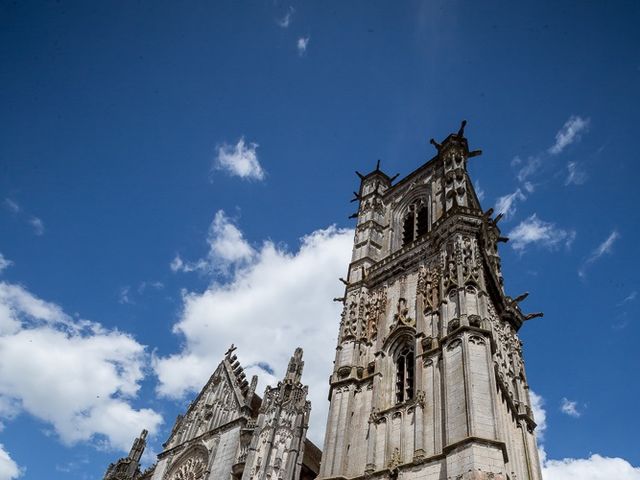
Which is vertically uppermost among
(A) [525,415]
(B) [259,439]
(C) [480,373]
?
(A) [525,415]

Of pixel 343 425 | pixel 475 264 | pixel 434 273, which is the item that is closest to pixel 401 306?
pixel 434 273

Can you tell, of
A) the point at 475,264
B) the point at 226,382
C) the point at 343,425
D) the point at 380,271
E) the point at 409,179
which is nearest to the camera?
the point at 343,425

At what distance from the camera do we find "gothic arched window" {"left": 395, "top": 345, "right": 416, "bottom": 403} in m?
19.1

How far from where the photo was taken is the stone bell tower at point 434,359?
15.9 metres

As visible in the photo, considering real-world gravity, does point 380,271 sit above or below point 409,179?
below

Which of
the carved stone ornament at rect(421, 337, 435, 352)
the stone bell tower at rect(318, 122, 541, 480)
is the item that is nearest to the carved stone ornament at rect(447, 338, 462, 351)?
the stone bell tower at rect(318, 122, 541, 480)

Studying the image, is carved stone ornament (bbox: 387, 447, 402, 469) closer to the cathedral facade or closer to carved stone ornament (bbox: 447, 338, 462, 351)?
the cathedral facade

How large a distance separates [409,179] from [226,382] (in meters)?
16.5

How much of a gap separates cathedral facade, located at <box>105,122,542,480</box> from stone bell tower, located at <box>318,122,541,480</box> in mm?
50

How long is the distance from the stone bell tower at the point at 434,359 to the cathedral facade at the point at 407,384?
5 centimetres

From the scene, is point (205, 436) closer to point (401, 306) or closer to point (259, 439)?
point (259, 439)

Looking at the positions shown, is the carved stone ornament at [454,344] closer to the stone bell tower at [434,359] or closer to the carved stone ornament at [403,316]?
the stone bell tower at [434,359]

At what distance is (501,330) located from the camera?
2359cm

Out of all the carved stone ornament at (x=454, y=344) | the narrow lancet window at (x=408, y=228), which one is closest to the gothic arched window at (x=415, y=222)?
the narrow lancet window at (x=408, y=228)
